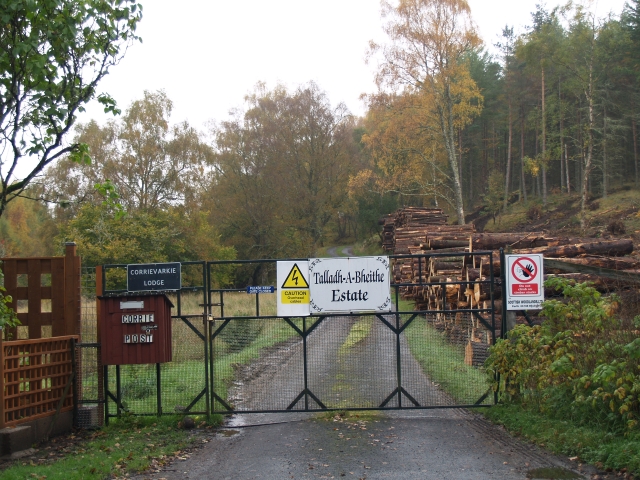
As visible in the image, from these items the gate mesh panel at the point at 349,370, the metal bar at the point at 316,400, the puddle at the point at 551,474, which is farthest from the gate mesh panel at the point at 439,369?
the puddle at the point at 551,474

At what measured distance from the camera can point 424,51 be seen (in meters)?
33.9

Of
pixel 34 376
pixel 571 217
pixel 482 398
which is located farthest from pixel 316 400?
pixel 571 217

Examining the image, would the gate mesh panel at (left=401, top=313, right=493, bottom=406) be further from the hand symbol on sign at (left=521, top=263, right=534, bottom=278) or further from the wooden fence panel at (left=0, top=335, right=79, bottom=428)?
the wooden fence panel at (left=0, top=335, right=79, bottom=428)

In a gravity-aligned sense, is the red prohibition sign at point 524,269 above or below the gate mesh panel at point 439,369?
above

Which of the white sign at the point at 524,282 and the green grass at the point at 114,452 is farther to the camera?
the white sign at the point at 524,282

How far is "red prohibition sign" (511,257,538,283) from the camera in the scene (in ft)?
33.0

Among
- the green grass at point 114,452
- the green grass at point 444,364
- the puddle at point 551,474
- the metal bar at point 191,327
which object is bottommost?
the green grass at point 114,452

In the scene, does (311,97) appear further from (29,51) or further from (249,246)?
(29,51)

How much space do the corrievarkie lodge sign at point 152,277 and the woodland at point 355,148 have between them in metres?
24.6

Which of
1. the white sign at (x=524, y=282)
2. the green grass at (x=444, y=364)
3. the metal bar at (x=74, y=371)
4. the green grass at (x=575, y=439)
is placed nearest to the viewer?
the green grass at (x=575, y=439)

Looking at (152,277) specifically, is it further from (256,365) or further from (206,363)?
(256,365)

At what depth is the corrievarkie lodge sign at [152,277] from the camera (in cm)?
1005

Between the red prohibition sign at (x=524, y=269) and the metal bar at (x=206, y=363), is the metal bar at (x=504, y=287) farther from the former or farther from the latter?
the metal bar at (x=206, y=363)

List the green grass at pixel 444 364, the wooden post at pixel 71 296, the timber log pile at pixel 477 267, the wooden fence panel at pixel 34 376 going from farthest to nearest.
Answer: the timber log pile at pixel 477 267 < the green grass at pixel 444 364 < the wooden post at pixel 71 296 < the wooden fence panel at pixel 34 376
